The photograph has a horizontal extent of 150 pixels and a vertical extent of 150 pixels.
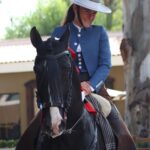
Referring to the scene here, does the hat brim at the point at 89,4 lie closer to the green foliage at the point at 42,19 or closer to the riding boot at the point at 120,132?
the riding boot at the point at 120,132

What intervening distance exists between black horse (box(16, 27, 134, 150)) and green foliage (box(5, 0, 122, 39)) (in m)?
37.3

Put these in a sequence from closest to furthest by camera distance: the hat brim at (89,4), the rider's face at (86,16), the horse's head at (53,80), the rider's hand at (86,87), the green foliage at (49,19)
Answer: the horse's head at (53,80), the rider's hand at (86,87), the hat brim at (89,4), the rider's face at (86,16), the green foliage at (49,19)

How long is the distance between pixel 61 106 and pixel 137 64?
6.41 m

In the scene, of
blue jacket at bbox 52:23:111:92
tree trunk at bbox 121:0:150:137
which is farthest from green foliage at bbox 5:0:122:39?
blue jacket at bbox 52:23:111:92

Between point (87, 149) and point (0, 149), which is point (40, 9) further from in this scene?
point (87, 149)

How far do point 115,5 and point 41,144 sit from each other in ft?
142

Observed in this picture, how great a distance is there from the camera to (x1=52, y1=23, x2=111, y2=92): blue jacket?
18.5 feet

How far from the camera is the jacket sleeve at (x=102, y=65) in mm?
5582

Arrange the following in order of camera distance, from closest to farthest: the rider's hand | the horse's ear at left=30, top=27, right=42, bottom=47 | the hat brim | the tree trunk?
the horse's ear at left=30, top=27, right=42, bottom=47, the rider's hand, the hat brim, the tree trunk

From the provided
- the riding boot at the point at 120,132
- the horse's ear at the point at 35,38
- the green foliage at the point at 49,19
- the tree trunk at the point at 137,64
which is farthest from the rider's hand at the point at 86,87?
the green foliage at the point at 49,19

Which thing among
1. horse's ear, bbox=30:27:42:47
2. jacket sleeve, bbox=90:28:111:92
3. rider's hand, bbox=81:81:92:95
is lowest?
rider's hand, bbox=81:81:92:95

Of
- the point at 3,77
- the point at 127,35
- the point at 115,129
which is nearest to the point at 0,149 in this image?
the point at 3,77

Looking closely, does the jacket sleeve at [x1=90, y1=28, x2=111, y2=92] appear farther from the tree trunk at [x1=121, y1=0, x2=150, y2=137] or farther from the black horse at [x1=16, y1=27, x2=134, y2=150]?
the tree trunk at [x1=121, y1=0, x2=150, y2=137]

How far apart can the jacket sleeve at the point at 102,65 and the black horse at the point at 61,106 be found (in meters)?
0.32
